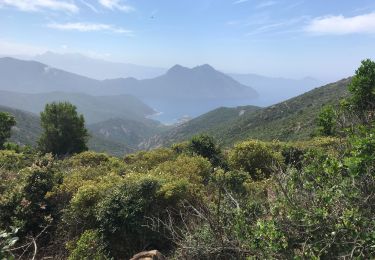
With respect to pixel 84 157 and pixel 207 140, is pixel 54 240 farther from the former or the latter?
pixel 84 157

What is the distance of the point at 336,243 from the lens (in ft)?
16.1

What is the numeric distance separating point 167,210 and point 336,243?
200 inches

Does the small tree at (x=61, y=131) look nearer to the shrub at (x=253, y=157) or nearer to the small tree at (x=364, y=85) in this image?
the shrub at (x=253, y=157)

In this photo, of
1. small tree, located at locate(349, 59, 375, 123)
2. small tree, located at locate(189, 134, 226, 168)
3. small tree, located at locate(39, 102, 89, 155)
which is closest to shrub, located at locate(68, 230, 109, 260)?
small tree, located at locate(189, 134, 226, 168)

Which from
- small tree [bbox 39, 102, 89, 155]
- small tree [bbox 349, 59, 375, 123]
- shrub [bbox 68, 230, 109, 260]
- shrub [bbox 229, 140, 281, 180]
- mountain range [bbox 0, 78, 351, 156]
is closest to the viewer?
shrub [bbox 68, 230, 109, 260]

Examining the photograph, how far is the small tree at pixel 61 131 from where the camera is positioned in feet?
118

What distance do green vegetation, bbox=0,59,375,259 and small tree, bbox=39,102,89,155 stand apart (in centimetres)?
2282

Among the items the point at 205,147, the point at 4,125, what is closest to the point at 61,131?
the point at 4,125

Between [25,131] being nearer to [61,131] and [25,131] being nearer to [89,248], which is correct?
[61,131]

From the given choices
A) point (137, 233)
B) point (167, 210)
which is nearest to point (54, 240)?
point (137, 233)

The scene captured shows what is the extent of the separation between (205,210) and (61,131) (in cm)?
2945

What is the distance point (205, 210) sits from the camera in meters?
9.45

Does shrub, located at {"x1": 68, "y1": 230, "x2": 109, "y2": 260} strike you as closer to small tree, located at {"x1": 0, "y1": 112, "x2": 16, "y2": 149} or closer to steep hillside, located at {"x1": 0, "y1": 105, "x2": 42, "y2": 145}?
small tree, located at {"x1": 0, "y1": 112, "x2": 16, "y2": 149}

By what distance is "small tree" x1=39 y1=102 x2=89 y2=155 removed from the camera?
118 ft
